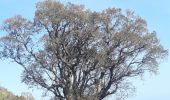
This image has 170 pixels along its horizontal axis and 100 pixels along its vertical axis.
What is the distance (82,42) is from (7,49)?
284 inches

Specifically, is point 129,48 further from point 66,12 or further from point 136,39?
point 66,12

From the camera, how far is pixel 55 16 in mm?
48219

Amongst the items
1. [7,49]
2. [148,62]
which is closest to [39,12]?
[7,49]

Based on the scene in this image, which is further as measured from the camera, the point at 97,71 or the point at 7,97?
the point at 7,97

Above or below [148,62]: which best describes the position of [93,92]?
below

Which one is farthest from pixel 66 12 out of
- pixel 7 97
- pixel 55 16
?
pixel 7 97

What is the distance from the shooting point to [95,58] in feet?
162

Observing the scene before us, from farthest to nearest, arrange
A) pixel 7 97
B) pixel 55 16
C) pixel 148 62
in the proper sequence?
pixel 7 97, pixel 148 62, pixel 55 16

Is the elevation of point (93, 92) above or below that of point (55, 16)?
below

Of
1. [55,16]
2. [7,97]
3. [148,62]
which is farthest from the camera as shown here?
[7,97]

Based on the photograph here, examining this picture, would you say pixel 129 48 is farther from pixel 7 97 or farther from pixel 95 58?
pixel 7 97

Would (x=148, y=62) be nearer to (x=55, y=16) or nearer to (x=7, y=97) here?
(x=55, y=16)

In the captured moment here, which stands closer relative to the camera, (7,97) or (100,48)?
(100,48)

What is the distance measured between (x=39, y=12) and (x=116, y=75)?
32.0 feet
